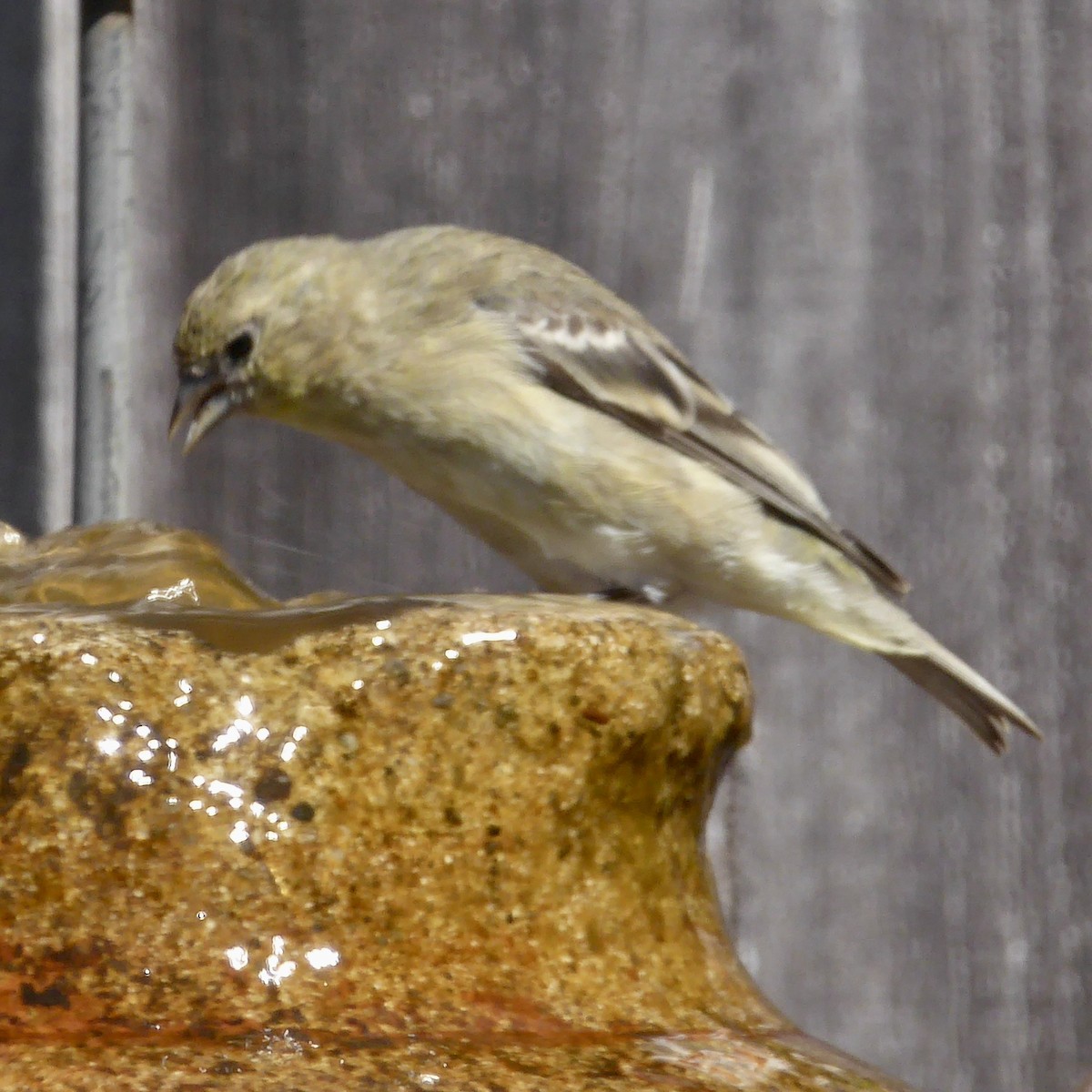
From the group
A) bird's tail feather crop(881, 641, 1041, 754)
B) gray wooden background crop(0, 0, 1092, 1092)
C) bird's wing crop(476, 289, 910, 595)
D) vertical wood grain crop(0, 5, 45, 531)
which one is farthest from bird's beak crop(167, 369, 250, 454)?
bird's tail feather crop(881, 641, 1041, 754)

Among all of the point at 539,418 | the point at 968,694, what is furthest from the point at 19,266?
the point at 968,694

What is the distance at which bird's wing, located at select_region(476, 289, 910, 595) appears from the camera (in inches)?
128

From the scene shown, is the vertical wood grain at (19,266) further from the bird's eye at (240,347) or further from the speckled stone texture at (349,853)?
the speckled stone texture at (349,853)

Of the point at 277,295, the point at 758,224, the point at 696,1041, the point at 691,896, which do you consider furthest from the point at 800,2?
the point at 696,1041

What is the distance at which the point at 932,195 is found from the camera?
3.24m

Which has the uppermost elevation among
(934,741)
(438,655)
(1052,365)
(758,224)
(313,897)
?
(758,224)

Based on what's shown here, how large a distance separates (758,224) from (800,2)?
40 centimetres

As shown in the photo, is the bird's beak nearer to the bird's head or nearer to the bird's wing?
the bird's head

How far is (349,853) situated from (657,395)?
1.71m

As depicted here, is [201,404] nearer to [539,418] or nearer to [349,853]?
[539,418]

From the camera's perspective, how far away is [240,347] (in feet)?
11.6

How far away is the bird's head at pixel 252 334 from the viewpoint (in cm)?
339

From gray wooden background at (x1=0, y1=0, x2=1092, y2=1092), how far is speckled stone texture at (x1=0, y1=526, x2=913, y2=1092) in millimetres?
1097

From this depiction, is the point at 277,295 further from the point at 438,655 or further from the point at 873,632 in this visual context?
the point at 438,655
